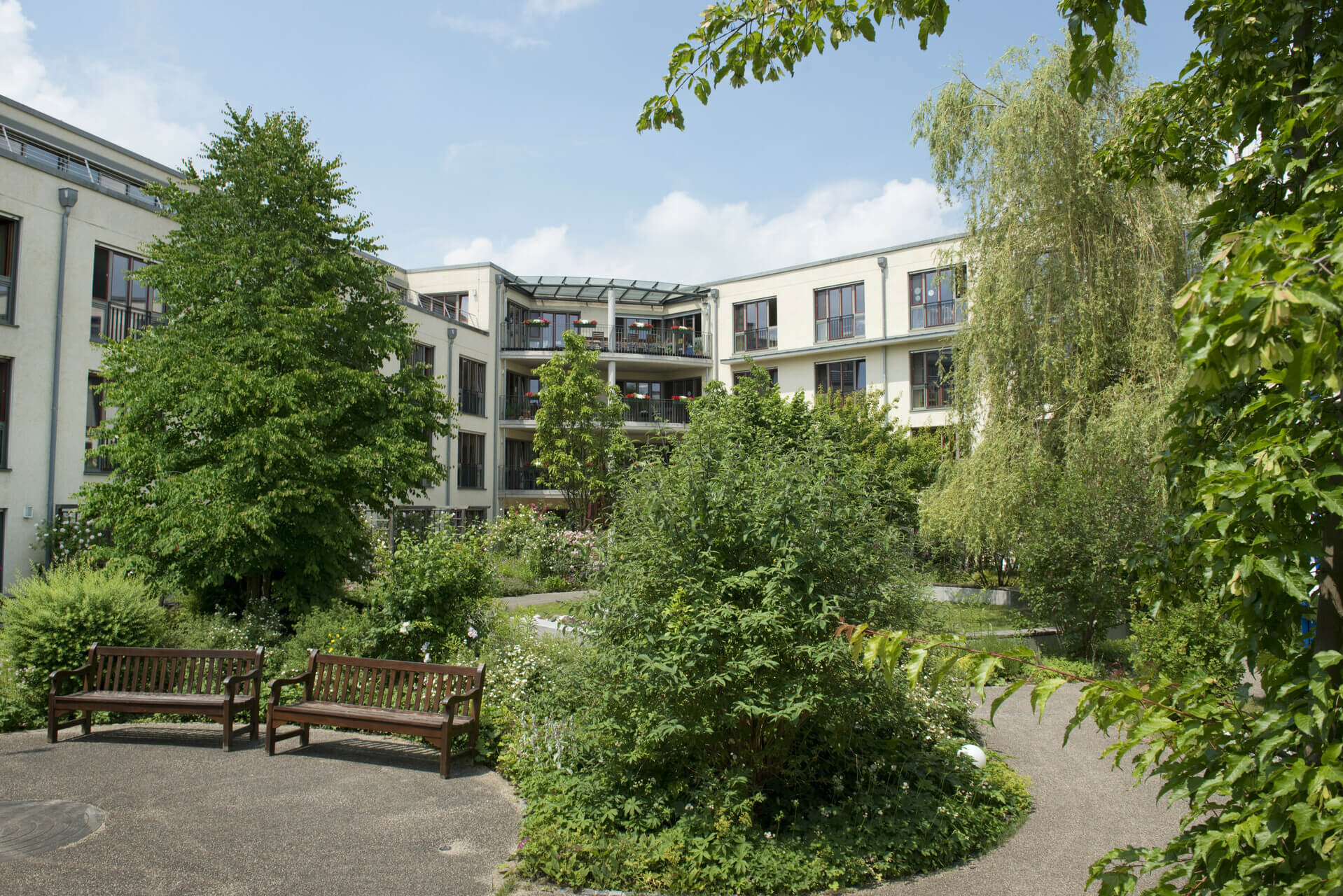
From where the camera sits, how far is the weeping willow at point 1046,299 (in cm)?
1370

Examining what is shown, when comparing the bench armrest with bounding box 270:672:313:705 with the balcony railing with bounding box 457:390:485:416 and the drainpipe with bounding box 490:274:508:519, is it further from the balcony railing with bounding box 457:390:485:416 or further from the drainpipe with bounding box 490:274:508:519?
the drainpipe with bounding box 490:274:508:519

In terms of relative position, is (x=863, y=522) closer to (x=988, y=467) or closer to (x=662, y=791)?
(x=662, y=791)

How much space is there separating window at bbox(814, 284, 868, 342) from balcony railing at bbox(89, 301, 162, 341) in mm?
22763

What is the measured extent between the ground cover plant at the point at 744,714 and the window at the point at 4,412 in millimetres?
14025

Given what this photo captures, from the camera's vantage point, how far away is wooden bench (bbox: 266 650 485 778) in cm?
784

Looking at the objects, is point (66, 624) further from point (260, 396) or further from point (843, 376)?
point (843, 376)

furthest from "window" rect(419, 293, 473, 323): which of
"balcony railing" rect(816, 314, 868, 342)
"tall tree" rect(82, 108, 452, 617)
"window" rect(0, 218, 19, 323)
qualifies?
"tall tree" rect(82, 108, 452, 617)

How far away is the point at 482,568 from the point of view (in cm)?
1093

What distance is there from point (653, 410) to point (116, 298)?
71.5 ft

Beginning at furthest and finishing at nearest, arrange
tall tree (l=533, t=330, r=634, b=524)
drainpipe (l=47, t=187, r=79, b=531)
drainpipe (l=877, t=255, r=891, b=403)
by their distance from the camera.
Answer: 1. drainpipe (l=877, t=255, r=891, b=403)
2. tall tree (l=533, t=330, r=634, b=524)
3. drainpipe (l=47, t=187, r=79, b=531)

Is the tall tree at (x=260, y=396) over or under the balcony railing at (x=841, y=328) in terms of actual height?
under

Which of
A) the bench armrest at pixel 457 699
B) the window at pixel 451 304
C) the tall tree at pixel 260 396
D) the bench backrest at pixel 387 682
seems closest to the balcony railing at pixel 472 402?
the window at pixel 451 304

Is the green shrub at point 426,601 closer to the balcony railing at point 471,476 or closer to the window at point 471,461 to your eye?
the balcony railing at point 471,476

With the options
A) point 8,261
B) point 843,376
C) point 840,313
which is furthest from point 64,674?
point 840,313
